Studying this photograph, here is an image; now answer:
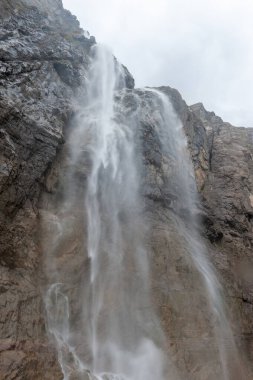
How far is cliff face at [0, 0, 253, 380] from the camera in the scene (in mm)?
17406

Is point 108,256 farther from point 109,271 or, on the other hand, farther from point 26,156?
point 26,156

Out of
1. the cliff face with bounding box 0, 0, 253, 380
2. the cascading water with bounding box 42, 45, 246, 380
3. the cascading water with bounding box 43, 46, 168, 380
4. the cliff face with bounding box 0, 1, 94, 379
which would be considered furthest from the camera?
the cascading water with bounding box 42, 45, 246, 380

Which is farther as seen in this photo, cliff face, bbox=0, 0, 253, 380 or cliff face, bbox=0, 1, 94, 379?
cliff face, bbox=0, 0, 253, 380

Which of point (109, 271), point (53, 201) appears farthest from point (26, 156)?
point (109, 271)

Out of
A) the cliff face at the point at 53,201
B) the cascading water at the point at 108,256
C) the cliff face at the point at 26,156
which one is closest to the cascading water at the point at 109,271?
the cascading water at the point at 108,256

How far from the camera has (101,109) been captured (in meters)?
33.4

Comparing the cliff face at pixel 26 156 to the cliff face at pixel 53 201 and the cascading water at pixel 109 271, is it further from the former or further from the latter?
the cascading water at pixel 109 271

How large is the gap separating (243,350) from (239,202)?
543 inches

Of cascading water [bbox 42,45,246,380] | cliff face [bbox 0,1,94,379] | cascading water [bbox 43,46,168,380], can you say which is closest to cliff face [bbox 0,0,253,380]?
cliff face [bbox 0,1,94,379]

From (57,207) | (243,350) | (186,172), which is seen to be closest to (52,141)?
(57,207)

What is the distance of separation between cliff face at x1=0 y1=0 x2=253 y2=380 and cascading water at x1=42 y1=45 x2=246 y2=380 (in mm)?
578

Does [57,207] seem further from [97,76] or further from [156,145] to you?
[97,76]

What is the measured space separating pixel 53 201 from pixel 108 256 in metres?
4.22

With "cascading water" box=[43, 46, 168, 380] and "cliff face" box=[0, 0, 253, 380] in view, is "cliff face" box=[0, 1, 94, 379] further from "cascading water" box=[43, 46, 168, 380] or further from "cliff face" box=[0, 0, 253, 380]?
"cascading water" box=[43, 46, 168, 380]
